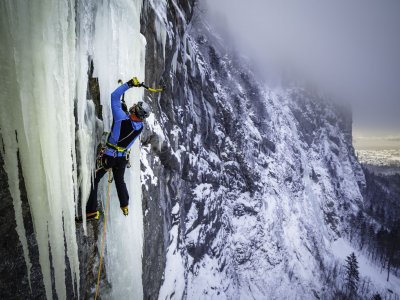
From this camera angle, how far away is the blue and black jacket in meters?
4.76

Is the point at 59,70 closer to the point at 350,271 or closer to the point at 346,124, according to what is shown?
the point at 350,271

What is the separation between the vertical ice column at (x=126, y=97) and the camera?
5266 mm

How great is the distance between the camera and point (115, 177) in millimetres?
5133

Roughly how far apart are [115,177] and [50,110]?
2.17 m

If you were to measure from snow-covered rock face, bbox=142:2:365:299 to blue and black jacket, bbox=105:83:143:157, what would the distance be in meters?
6.23

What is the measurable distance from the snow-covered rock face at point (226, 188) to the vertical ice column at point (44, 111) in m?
7.08

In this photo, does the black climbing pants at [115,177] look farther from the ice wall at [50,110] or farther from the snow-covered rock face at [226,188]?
the snow-covered rock face at [226,188]

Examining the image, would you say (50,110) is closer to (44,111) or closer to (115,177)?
(44,111)

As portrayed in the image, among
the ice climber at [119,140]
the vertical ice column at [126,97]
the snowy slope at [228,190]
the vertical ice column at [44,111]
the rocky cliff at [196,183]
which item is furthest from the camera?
the snowy slope at [228,190]

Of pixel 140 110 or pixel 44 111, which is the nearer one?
pixel 44 111

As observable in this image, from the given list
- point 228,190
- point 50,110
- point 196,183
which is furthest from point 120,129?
point 228,190

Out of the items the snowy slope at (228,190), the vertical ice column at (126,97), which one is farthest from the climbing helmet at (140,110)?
the snowy slope at (228,190)

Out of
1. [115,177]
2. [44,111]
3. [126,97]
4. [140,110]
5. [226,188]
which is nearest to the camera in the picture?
[44,111]

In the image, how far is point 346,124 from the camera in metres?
107
